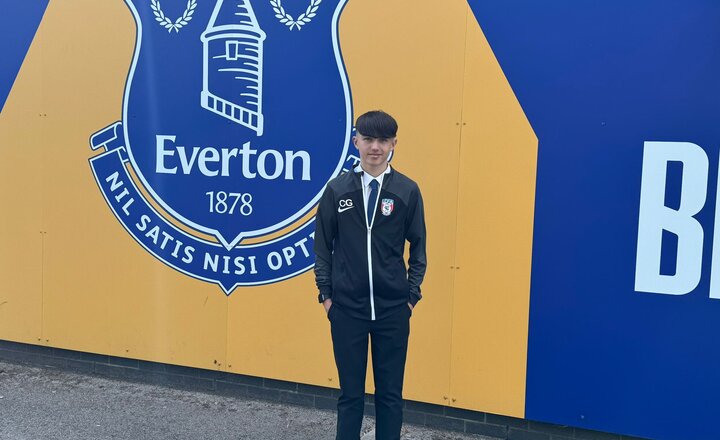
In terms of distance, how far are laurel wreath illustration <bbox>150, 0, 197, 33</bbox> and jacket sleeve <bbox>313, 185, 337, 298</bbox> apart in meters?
1.82

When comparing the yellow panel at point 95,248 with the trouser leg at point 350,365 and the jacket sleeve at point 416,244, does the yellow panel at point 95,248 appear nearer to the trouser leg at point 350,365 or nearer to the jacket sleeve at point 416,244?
the trouser leg at point 350,365

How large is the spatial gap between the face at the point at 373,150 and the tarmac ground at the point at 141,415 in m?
1.64

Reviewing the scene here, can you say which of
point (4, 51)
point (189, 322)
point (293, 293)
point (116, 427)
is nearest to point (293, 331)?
point (293, 293)

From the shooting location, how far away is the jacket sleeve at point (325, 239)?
2.80m

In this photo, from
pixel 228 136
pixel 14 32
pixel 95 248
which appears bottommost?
pixel 95 248

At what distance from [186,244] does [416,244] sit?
5.86 feet

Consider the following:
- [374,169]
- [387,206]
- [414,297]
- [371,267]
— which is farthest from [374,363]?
[374,169]

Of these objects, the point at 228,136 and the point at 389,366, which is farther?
the point at 228,136

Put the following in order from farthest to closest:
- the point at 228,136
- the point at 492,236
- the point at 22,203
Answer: the point at 22,203
the point at 228,136
the point at 492,236

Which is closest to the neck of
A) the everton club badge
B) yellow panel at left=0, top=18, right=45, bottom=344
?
the everton club badge

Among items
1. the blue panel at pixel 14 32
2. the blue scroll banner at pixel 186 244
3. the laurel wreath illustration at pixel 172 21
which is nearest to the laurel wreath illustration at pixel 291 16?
the laurel wreath illustration at pixel 172 21

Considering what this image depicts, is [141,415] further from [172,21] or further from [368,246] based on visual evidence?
[172,21]

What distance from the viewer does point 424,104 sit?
3574mm

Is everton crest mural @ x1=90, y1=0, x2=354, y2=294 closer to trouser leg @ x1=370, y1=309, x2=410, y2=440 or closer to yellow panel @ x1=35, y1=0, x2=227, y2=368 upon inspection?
yellow panel @ x1=35, y1=0, x2=227, y2=368
